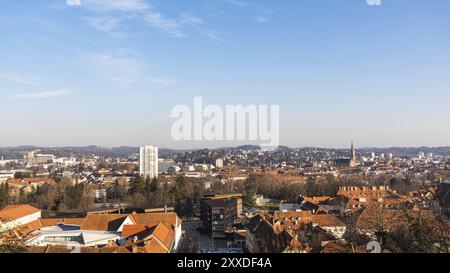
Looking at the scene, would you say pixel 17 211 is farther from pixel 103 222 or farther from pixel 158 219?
pixel 158 219

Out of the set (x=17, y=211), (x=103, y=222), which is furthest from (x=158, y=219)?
(x=17, y=211)

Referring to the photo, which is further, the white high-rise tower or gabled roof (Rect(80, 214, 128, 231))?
the white high-rise tower

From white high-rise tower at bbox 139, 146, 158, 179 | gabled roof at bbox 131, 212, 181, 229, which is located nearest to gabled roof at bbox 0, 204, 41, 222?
gabled roof at bbox 131, 212, 181, 229

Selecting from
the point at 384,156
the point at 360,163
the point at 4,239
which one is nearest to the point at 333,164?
the point at 360,163

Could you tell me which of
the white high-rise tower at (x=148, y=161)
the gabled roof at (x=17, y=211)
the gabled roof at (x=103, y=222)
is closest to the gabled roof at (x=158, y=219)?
the gabled roof at (x=103, y=222)

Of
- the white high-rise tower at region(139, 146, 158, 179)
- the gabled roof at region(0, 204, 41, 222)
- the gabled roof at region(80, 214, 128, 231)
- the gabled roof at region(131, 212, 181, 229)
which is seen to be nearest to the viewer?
the gabled roof at region(80, 214, 128, 231)

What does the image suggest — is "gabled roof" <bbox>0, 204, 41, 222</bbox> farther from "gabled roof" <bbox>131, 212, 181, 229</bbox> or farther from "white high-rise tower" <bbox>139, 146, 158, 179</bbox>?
"white high-rise tower" <bbox>139, 146, 158, 179</bbox>

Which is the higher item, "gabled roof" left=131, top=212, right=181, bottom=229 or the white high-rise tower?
the white high-rise tower

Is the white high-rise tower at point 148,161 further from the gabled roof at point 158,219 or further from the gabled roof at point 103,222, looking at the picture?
the gabled roof at point 103,222

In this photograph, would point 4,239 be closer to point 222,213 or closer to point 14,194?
point 222,213

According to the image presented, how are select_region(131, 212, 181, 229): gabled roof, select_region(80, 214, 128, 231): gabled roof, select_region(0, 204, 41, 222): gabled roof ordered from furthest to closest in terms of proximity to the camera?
1. select_region(0, 204, 41, 222): gabled roof
2. select_region(131, 212, 181, 229): gabled roof
3. select_region(80, 214, 128, 231): gabled roof
